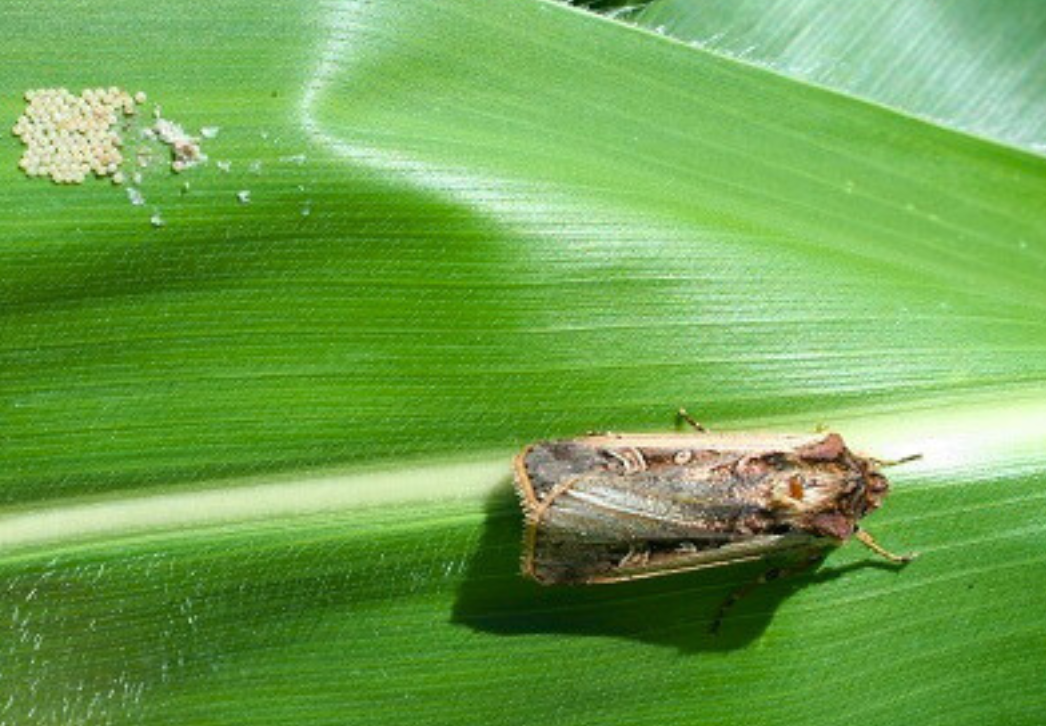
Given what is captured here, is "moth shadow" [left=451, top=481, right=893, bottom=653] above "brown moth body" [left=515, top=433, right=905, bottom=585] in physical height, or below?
below

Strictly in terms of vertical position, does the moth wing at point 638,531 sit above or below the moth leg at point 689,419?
below

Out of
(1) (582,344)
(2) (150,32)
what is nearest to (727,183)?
(1) (582,344)

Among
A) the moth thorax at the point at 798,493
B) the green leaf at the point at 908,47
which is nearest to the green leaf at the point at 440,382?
the moth thorax at the point at 798,493

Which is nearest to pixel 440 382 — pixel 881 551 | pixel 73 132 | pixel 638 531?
pixel 638 531

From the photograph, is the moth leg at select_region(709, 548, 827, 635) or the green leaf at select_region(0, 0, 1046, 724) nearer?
the green leaf at select_region(0, 0, 1046, 724)

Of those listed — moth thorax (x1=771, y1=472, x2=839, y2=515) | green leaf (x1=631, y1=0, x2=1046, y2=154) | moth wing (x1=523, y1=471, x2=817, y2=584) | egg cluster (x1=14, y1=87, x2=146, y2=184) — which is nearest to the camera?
egg cluster (x1=14, y1=87, x2=146, y2=184)

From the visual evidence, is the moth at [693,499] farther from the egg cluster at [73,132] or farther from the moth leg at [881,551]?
the egg cluster at [73,132]

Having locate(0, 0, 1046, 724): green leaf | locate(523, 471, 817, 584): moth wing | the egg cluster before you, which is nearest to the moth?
locate(523, 471, 817, 584): moth wing

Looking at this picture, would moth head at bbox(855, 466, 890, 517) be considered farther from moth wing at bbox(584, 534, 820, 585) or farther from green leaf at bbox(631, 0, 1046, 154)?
green leaf at bbox(631, 0, 1046, 154)
